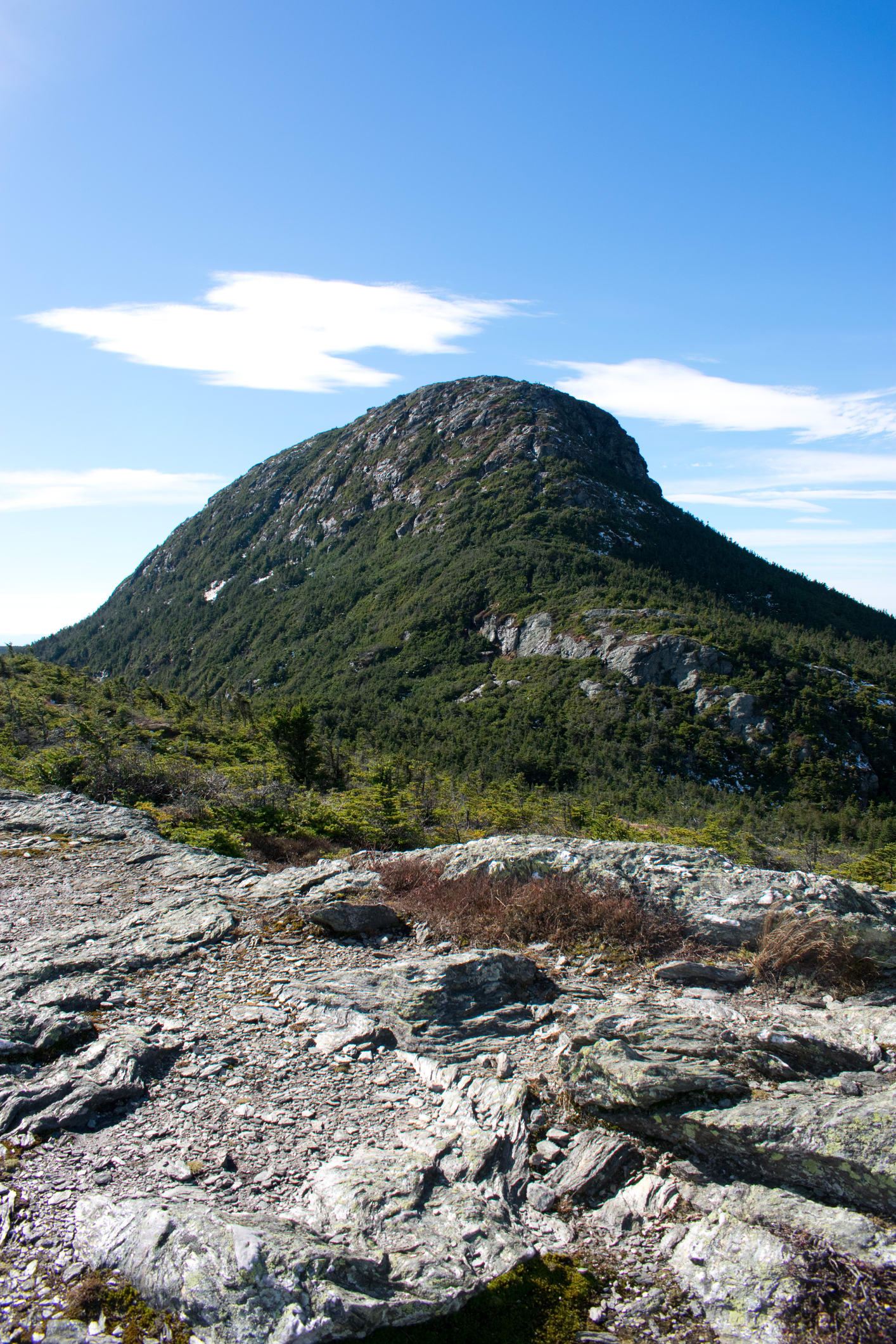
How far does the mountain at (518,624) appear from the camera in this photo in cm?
7294

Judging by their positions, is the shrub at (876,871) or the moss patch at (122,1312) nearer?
the moss patch at (122,1312)

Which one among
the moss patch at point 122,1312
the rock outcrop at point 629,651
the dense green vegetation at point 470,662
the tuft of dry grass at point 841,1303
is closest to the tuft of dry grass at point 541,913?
the tuft of dry grass at point 841,1303

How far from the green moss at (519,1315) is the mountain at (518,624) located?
5957 cm

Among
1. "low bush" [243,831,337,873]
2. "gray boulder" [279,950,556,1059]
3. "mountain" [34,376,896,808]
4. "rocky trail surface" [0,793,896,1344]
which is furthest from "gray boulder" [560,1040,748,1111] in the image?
"mountain" [34,376,896,808]

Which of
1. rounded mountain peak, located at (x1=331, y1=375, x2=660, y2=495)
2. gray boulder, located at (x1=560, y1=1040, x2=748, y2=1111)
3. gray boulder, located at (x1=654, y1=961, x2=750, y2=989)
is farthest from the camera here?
rounded mountain peak, located at (x1=331, y1=375, x2=660, y2=495)

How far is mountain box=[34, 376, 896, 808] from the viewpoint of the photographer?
72938 millimetres

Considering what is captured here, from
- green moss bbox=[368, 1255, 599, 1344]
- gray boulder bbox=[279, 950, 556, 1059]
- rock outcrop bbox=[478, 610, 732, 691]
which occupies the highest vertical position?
rock outcrop bbox=[478, 610, 732, 691]

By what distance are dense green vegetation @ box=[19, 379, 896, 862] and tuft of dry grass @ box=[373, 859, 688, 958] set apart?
21.7 ft

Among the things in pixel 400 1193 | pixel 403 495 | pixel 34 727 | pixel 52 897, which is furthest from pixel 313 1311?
pixel 403 495

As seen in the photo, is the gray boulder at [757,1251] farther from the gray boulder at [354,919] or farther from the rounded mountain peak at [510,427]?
the rounded mountain peak at [510,427]

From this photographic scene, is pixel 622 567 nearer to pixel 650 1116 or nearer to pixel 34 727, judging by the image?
pixel 34 727

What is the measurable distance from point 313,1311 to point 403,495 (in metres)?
161

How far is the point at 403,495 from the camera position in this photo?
157 m

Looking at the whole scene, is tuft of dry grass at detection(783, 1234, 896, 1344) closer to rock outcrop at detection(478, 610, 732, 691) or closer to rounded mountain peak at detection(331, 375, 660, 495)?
rock outcrop at detection(478, 610, 732, 691)
